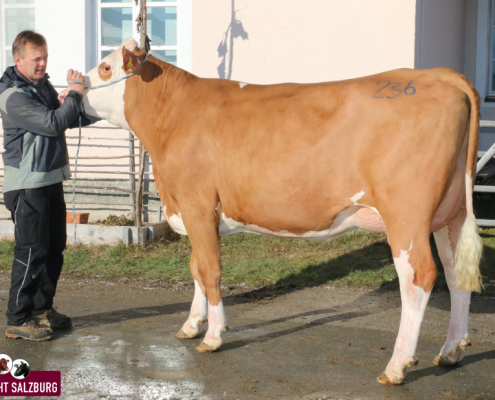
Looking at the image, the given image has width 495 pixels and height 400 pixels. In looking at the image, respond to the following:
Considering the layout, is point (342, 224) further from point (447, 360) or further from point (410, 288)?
point (447, 360)

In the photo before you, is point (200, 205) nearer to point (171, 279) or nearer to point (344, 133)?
point (344, 133)

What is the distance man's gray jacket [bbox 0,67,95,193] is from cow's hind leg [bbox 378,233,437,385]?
96.5 inches

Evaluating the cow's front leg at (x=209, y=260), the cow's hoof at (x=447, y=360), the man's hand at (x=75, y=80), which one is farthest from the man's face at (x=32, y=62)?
the cow's hoof at (x=447, y=360)

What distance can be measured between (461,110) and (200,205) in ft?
5.91

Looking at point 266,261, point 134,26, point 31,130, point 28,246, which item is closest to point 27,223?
point 28,246

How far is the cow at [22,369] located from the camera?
3756 millimetres

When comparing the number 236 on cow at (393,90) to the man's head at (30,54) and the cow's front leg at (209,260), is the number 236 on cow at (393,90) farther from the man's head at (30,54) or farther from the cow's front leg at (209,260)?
the man's head at (30,54)

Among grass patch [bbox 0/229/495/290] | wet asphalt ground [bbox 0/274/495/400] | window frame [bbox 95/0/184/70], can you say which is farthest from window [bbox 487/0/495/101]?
wet asphalt ground [bbox 0/274/495/400]

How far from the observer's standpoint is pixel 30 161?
4430mm

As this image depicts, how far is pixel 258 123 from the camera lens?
4.04 meters

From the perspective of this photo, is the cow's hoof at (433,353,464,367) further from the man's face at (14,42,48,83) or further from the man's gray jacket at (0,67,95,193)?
the man's face at (14,42,48,83)

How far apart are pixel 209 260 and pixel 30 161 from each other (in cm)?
151

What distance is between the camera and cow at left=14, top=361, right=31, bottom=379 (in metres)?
3.76

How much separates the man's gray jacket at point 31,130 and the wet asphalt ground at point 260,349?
1.21 metres
